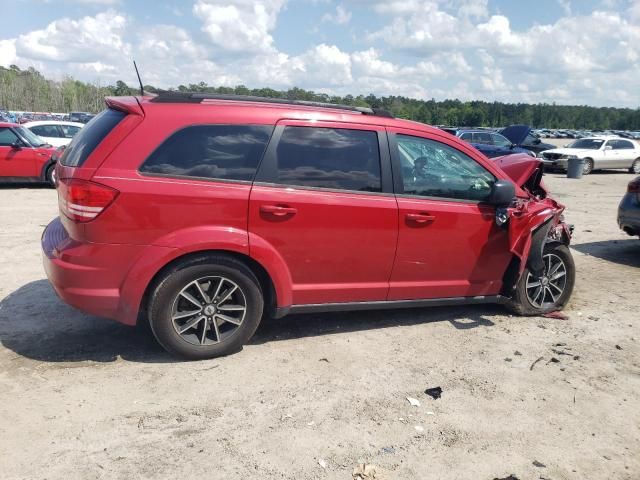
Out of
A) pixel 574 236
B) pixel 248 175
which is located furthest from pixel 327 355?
pixel 574 236

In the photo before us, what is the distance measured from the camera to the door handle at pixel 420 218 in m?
4.28

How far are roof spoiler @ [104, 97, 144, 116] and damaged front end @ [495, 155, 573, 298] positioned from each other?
9.94ft

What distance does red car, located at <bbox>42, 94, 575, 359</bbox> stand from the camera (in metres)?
3.63

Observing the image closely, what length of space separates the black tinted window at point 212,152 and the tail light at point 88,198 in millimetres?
292

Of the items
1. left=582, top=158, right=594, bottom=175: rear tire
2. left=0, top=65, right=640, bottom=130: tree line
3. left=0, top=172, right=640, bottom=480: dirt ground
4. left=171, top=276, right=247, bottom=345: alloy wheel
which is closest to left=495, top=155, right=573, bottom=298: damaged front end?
left=0, top=172, right=640, bottom=480: dirt ground

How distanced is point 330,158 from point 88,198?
5.77 ft


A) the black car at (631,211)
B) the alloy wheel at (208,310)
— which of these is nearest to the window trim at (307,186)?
the alloy wheel at (208,310)

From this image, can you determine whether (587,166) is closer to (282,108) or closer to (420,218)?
(420,218)

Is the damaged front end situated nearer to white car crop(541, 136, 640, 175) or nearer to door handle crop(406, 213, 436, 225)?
door handle crop(406, 213, 436, 225)

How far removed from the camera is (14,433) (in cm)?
299

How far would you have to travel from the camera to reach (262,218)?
386 centimetres

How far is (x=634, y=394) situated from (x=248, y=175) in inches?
125

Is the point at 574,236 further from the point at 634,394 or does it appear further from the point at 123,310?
the point at 123,310

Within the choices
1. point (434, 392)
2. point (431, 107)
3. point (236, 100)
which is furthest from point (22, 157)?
point (431, 107)
